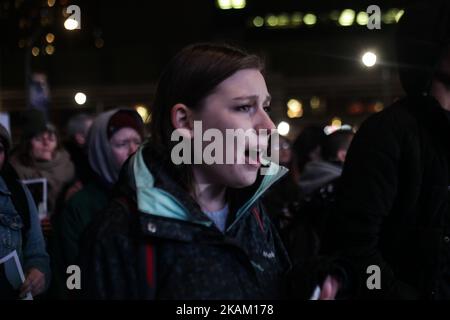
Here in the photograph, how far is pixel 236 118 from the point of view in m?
2.38

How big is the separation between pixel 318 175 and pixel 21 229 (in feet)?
9.50

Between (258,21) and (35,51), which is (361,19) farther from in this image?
(35,51)

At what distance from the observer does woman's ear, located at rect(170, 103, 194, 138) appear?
245 centimetres

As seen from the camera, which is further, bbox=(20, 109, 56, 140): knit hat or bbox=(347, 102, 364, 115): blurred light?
bbox=(347, 102, 364, 115): blurred light

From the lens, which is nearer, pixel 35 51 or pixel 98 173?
pixel 98 173

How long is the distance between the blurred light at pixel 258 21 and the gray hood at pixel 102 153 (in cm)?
2166

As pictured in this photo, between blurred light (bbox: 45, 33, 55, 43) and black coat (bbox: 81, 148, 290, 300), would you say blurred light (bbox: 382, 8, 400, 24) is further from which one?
black coat (bbox: 81, 148, 290, 300)

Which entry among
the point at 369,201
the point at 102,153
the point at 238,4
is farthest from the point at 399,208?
the point at 238,4

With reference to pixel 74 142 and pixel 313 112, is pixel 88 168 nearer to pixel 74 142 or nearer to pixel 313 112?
pixel 74 142

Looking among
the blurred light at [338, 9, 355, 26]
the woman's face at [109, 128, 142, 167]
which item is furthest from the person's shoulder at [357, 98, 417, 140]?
the blurred light at [338, 9, 355, 26]

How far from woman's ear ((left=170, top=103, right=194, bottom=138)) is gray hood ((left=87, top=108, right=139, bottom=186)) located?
286cm

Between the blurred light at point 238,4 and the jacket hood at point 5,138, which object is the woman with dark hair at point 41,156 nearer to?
the jacket hood at point 5,138

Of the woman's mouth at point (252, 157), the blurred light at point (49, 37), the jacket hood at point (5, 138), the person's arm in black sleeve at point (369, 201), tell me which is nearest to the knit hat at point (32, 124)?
the jacket hood at point (5, 138)

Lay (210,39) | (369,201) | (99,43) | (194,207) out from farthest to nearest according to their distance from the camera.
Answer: (99,43), (210,39), (369,201), (194,207)
